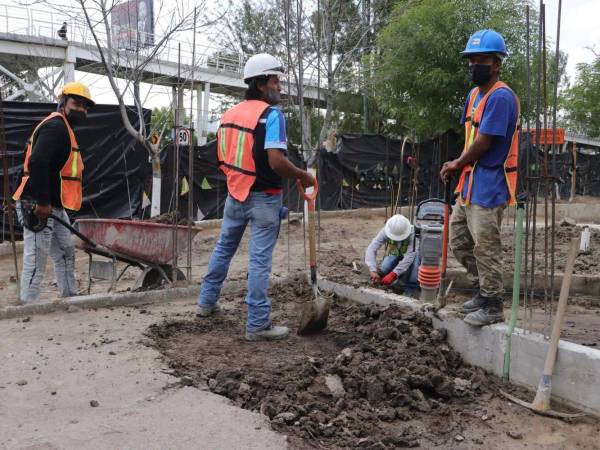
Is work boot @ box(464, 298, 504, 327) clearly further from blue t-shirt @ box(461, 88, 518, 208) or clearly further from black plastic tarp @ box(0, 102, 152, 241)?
black plastic tarp @ box(0, 102, 152, 241)

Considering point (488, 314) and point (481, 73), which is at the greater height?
point (481, 73)

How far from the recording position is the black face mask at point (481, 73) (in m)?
3.47

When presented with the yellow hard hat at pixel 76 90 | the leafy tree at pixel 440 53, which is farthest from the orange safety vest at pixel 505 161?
the leafy tree at pixel 440 53

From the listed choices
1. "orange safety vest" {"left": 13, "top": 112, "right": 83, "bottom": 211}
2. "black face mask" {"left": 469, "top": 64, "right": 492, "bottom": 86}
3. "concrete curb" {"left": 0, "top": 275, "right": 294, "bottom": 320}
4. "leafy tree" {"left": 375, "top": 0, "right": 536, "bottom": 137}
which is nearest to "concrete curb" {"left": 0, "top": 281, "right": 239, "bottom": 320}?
"concrete curb" {"left": 0, "top": 275, "right": 294, "bottom": 320}

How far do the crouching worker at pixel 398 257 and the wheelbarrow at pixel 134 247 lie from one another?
180 cm

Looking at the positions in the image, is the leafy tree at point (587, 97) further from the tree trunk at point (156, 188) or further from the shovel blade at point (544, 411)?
the shovel blade at point (544, 411)

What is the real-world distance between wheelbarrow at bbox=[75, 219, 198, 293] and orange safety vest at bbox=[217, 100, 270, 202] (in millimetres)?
1521

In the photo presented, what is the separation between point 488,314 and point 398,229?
82.3 inches

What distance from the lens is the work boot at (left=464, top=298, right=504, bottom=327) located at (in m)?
3.53

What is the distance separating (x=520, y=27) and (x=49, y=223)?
11810 mm

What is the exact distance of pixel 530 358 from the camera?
324 centimetres

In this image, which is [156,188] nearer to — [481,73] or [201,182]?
[201,182]

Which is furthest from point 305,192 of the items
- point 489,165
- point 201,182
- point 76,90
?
point 201,182

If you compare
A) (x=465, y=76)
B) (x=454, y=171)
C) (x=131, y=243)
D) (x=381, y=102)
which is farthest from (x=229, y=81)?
(x=454, y=171)
